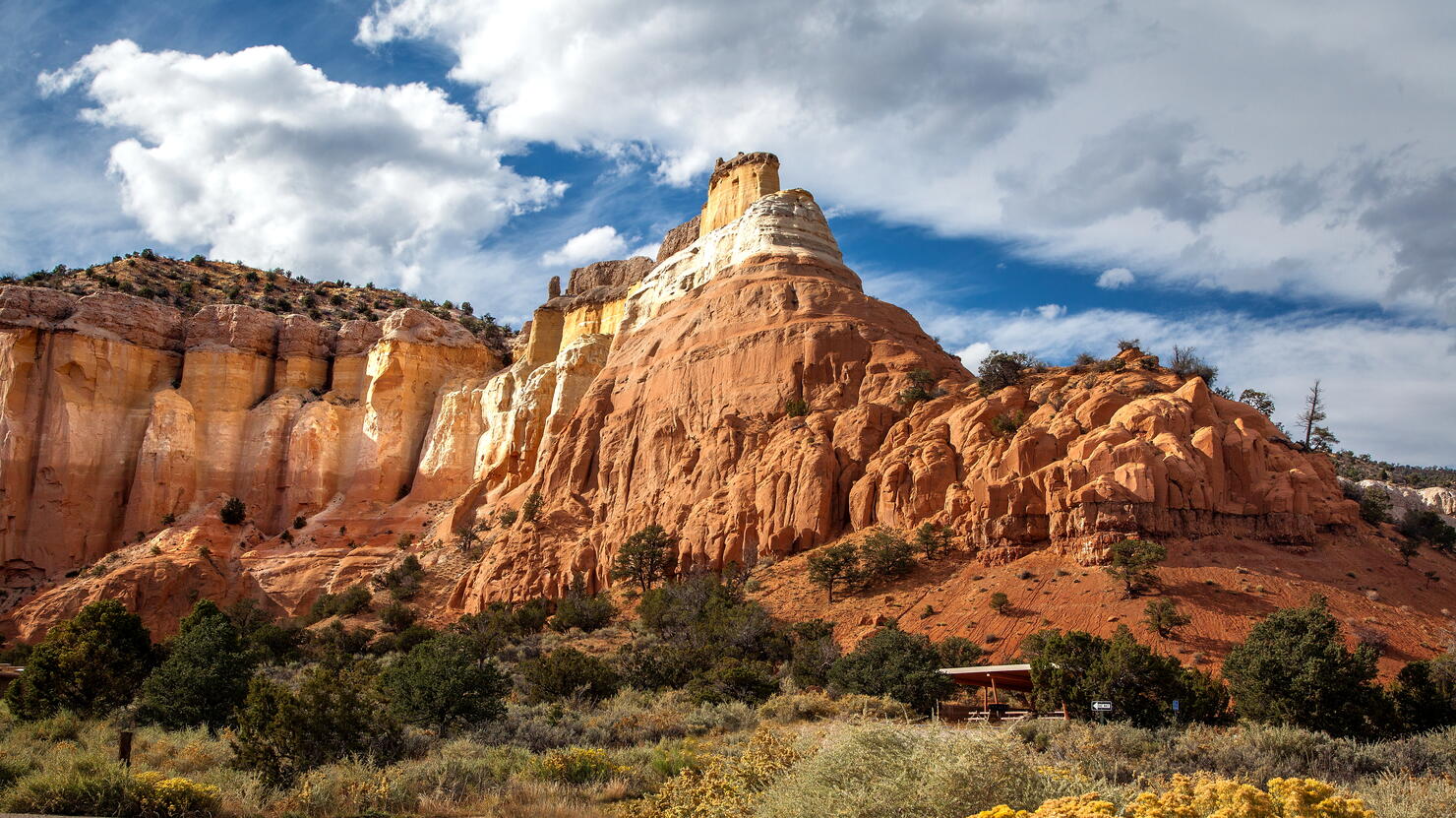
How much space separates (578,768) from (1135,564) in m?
19.6

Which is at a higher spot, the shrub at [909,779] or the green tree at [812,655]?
the shrub at [909,779]

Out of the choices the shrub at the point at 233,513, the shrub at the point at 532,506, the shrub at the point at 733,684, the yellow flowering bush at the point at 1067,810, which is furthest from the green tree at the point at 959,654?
the shrub at the point at 233,513

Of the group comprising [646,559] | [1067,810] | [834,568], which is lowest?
[1067,810]

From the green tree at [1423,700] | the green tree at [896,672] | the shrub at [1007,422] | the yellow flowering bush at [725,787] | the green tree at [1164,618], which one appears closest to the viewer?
the yellow flowering bush at [725,787]

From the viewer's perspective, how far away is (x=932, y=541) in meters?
32.8

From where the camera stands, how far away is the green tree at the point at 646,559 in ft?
124

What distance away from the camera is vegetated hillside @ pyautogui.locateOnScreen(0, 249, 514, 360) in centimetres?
6544

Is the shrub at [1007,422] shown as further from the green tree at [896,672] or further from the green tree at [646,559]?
the green tree at [646,559]

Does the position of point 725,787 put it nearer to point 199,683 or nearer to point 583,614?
point 199,683

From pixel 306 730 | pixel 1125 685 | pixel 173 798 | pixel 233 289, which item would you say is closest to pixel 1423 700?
pixel 1125 685

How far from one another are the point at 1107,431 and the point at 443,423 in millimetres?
37339

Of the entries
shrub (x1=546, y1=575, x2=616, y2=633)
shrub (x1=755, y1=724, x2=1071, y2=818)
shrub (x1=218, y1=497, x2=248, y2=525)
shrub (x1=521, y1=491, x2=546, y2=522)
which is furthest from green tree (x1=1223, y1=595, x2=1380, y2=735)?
shrub (x1=218, y1=497, x2=248, y2=525)

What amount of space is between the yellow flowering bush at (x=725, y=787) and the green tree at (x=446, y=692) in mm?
7868

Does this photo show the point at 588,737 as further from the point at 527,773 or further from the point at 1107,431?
the point at 1107,431
